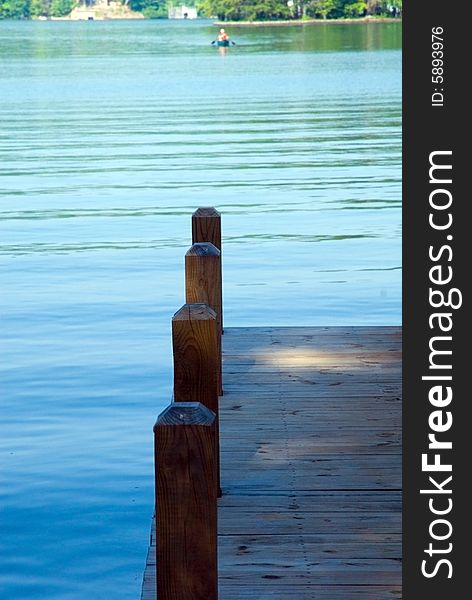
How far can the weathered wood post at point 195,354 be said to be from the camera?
5.77 m

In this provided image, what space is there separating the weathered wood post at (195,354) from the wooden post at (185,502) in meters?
1.37

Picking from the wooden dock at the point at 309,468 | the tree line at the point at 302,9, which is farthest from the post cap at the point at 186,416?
the tree line at the point at 302,9

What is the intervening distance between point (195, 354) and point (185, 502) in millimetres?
1593

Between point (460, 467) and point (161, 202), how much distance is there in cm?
1969

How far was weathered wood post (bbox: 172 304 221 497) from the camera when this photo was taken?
5766 millimetres

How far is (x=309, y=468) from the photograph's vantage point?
673cm

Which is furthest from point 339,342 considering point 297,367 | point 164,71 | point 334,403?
point 164,71

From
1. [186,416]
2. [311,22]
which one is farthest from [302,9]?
[186,416]

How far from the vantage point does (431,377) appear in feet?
10.5

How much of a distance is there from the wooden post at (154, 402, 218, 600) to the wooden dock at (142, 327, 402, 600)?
2.42ft

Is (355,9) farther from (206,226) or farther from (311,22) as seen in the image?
(206,226)

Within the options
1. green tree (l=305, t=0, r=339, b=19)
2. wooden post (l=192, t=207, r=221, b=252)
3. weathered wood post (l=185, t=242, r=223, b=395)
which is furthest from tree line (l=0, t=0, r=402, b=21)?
weathered wood post (l=185, t=242, r=223, b=395)

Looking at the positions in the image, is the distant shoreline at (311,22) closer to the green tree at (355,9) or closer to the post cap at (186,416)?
the green tree at (355,9)

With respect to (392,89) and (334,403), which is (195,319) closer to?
(334,403)
